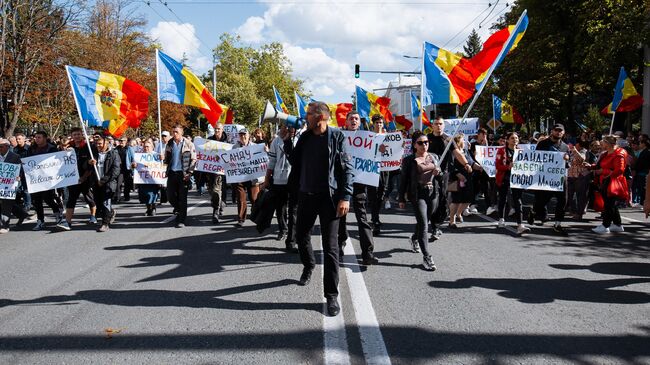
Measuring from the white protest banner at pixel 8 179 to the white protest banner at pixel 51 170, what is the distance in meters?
0.21

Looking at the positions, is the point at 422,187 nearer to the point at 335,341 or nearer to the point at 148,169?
the point at 335,341

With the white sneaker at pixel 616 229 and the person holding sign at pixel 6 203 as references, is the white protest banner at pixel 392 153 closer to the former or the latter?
the white sneaker at pixel 616 229

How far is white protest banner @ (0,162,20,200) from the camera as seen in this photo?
32.8 feet

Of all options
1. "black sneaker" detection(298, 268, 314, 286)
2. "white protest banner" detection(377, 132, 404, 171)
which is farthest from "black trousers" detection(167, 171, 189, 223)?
"black sneaker" detection(298, 268, 314, 286)

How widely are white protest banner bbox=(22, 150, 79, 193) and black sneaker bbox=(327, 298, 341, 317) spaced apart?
Answer: 7.16 meters

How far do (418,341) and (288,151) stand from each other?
446 cm

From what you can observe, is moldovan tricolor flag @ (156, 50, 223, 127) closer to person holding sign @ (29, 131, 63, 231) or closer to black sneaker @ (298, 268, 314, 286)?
person holding sign @ (29, 131, 63, 231)

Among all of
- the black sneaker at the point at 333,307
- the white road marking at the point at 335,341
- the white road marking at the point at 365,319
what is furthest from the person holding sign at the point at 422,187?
the white road marking at the point at 335,341

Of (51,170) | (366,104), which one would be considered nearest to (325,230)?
(51,170)

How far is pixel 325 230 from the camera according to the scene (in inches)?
207

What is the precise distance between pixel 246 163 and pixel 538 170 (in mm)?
5555

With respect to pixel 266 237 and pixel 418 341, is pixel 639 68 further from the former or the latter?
pixel 418 341

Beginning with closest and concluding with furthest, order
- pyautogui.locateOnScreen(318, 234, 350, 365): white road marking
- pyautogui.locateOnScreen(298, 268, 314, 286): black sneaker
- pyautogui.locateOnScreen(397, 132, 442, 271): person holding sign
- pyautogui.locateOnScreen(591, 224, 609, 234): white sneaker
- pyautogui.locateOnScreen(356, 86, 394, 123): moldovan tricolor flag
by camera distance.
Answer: pyautogui.locateOnScreen(318, 234, 350, 365): white road marking, pyautogui.locateOnScreen(298, 268, 314, 286): black sneaker, pyautogui.locateOnScreen(397, 132, 442, 271): person holding sign, pyautogui.locateOnScreen(591, 224, 609, 234): white sneaker, pyautogui.locateOnScreen(356, 86, 394, 123): moldovan tricolor flag

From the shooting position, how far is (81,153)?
10344 millimetres
